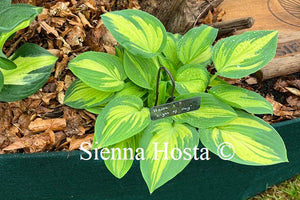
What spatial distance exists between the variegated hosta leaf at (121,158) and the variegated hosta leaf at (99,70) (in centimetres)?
21

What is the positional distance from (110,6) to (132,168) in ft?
2.56

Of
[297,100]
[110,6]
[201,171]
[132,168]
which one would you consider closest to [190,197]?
[201,171]

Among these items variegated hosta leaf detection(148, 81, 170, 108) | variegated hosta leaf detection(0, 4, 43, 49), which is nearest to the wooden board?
variegated hosta leaf detection(148, 81, 170, 108)

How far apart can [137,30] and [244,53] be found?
415 mm

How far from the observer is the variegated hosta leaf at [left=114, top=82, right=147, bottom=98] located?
1.35m

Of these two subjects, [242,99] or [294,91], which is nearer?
[242,99]

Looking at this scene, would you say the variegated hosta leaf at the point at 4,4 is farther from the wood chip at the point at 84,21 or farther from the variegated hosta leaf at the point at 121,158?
the variegated hosta leaf at the point at 121,158

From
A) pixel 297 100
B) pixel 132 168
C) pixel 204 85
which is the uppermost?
pixel 204 85

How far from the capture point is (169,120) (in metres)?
1.27

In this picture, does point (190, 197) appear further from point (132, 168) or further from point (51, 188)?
point (51, 188)

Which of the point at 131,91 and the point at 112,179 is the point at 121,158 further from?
the point at 131,91

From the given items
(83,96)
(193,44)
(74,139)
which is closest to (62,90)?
(83,96)

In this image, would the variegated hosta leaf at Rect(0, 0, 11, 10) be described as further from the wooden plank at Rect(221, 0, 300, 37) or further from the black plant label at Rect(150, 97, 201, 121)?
the wooden plank at Rect(221, 0, 300, 37)

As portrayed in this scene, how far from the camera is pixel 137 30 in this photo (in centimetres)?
134
